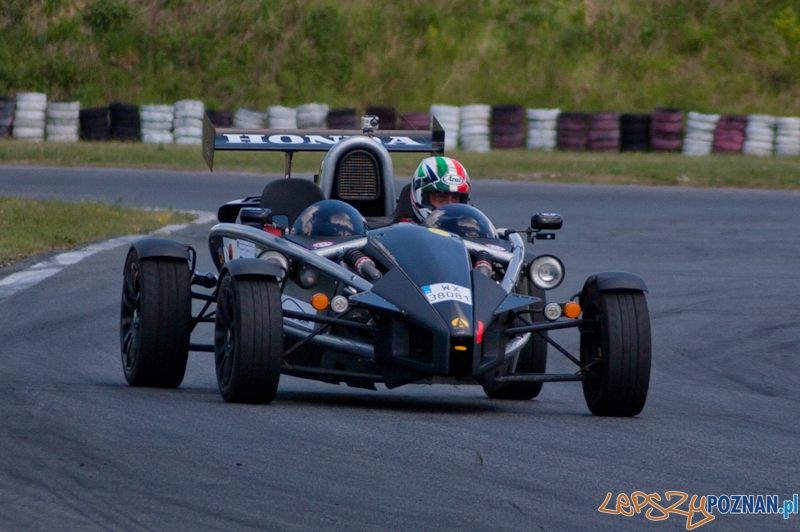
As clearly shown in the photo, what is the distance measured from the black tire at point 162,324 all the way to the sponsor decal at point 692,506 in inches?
125

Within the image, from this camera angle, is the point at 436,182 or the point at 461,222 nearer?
the point at 461,222

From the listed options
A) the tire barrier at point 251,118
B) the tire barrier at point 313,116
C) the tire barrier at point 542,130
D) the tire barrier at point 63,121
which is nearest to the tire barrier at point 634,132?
the tire barrier at point 542,130

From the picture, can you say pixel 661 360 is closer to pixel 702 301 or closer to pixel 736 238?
pixel 702 301

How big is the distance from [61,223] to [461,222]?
33.1 feet

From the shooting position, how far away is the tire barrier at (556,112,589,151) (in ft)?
98.5

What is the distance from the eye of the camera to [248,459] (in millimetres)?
5148

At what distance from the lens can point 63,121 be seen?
30719 millimetres

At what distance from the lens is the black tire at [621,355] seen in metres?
6.55

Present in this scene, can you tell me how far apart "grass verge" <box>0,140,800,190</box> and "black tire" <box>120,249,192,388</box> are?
19.0m

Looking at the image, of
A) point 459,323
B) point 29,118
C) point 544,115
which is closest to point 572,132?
point 544,115

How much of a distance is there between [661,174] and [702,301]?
1477 centimetres

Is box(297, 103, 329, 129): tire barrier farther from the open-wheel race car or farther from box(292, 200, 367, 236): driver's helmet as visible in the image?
box(292, 200, 367, 236): driver's helmet

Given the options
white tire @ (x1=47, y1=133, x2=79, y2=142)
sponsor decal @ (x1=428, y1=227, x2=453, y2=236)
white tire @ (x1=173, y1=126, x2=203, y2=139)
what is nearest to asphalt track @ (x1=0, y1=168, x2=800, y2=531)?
sponsor decal @ (x1=428, y1=227, x2=453, y2=236)

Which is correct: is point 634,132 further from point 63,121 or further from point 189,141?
point 63,121
